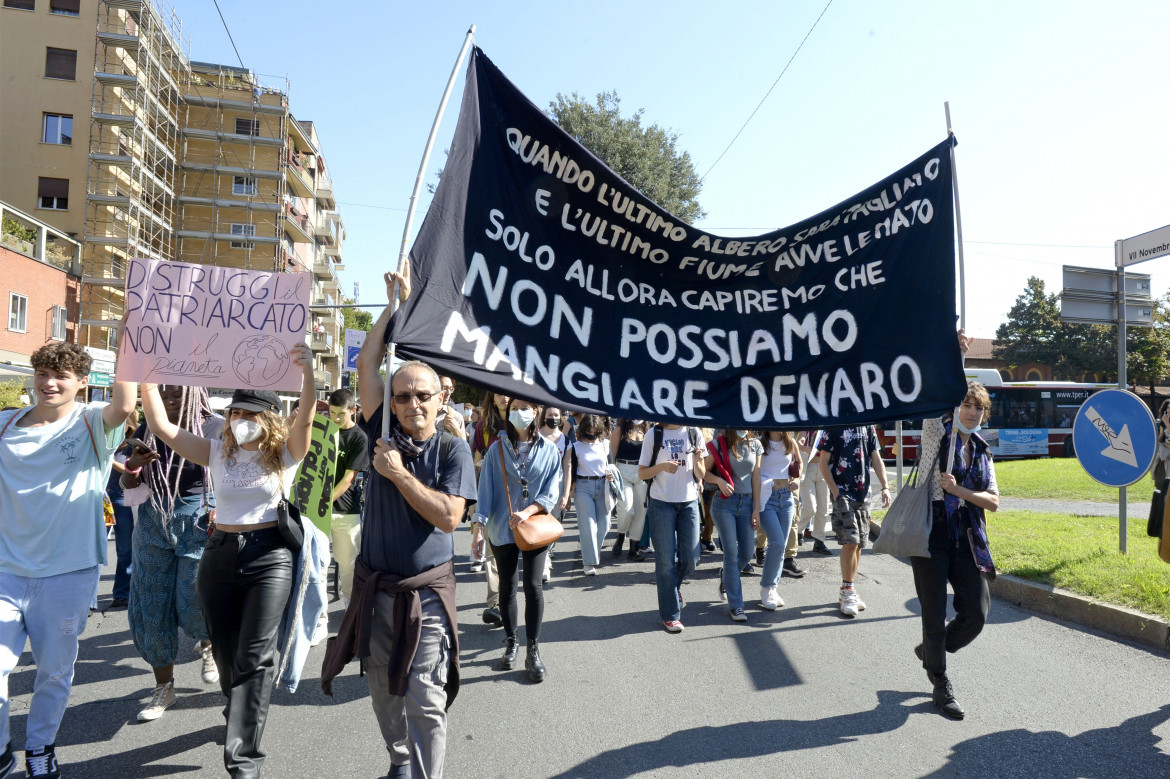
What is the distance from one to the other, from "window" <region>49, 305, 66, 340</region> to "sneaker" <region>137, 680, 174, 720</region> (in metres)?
34.0

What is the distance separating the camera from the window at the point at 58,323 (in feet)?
108

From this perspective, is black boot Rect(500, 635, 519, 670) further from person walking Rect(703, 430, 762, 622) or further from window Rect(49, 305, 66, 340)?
window Rect(49, 305, 66, 340)

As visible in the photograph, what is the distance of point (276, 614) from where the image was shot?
3820mm

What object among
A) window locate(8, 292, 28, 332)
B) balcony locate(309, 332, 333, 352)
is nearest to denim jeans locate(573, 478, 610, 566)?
window locate(8, 292, 28, 332)

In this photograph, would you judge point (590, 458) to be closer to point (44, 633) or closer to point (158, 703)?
point (158, 703)

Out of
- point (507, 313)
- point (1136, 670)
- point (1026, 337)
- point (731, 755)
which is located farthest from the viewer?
point (1026, 337)

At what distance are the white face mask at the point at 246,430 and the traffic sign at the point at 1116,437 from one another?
731 cm

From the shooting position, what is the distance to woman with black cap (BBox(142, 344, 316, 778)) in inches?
145

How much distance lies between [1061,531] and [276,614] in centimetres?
942

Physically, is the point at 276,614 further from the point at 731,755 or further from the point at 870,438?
the point at 870,438

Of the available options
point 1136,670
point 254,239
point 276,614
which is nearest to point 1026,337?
point 254,239

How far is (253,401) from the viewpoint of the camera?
13.0ft

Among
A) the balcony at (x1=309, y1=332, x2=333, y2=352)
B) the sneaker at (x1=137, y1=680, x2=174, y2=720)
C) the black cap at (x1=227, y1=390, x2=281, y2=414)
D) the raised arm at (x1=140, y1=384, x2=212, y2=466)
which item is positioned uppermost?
the balcony at (x1=309, y1=332, x2=333, y2=352)

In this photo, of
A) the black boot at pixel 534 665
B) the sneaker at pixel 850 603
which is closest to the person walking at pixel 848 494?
the sneaker at pixel 850 603
